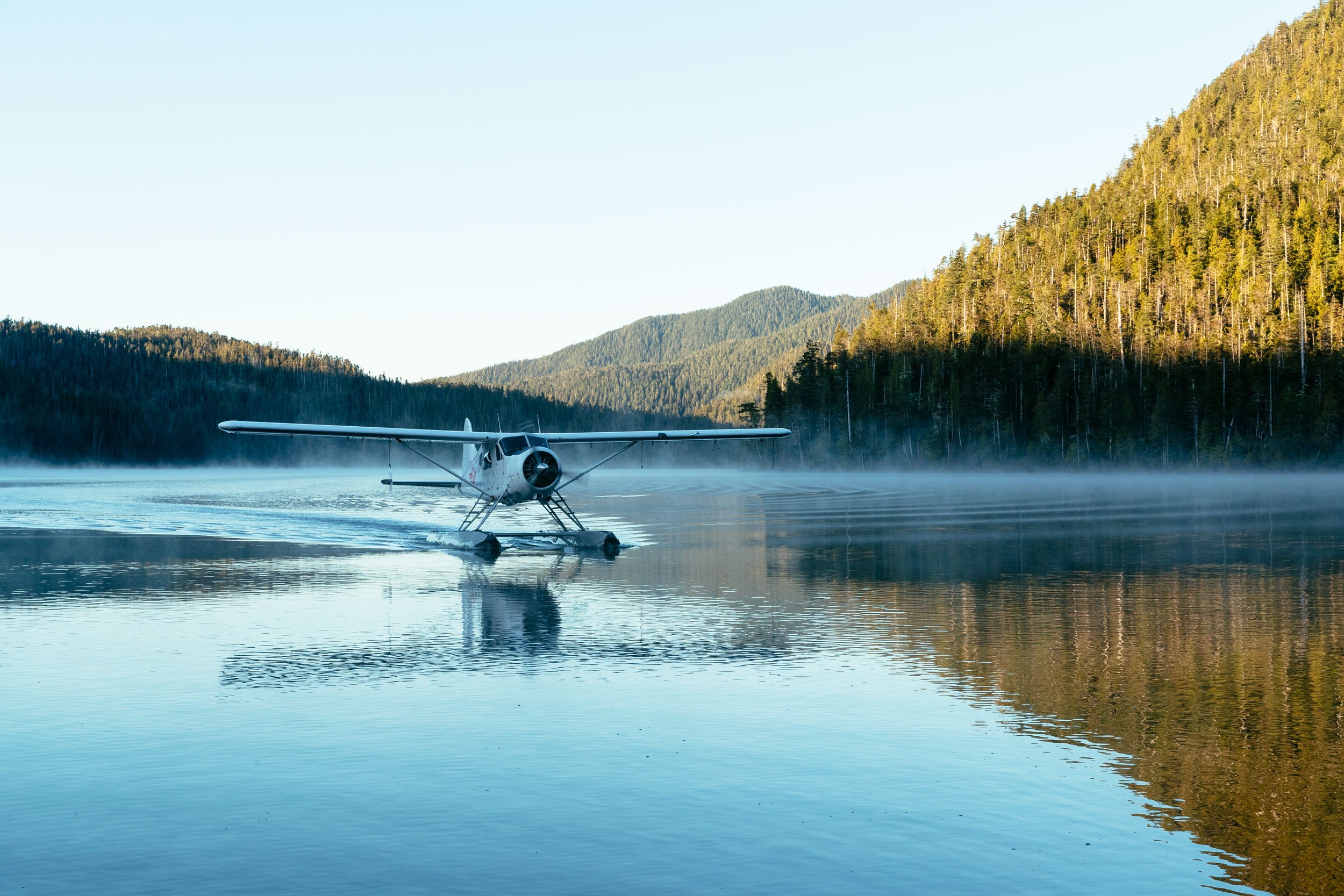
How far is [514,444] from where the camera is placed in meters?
25.3

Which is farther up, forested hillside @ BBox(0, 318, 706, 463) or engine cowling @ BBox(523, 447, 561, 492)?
forested hillside @ BBox(0, 318, 706, 463)

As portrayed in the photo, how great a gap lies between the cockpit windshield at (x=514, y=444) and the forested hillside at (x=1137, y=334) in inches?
2849

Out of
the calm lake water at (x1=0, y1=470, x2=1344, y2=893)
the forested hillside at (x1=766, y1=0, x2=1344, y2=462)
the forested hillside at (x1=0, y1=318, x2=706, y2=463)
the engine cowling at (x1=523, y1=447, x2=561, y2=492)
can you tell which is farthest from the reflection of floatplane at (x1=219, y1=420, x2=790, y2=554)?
the forested hillside at (x1=0, y1=318, x2=706, y2=463)

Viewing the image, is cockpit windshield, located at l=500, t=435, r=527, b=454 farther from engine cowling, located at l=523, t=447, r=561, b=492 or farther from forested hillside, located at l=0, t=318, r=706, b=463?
forested hillside, located at l=0, t=318, r=706, b=463

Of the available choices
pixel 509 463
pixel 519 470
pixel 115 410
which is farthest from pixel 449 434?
pixel 115 410

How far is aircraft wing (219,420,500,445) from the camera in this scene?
2325 cm

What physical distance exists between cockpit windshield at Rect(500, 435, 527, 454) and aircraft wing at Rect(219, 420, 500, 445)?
0.27 meters

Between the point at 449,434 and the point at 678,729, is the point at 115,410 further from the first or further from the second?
the point at 678,729

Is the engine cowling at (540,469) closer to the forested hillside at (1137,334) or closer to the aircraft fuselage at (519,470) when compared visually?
the aircraft fuselage at (519,470)

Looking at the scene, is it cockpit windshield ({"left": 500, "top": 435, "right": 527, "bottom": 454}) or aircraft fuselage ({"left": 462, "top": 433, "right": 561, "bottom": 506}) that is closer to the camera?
aircraft fuselage ({"left": 462, "top": 433, "right": 561, "bottom": 506})

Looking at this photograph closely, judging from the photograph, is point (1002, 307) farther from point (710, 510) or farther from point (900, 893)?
point (900, 893)

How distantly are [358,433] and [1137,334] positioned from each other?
299 ft

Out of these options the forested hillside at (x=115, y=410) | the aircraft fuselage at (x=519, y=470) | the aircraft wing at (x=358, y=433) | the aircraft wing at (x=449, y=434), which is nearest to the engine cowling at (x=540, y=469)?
the aircraft fuselage at (x=519, y=470)

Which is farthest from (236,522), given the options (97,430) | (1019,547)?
(97,430)
